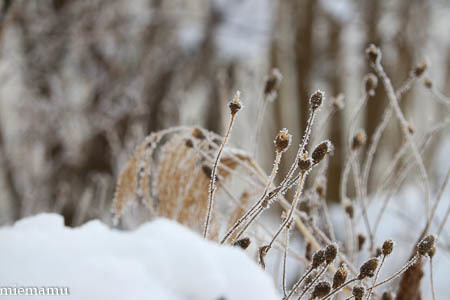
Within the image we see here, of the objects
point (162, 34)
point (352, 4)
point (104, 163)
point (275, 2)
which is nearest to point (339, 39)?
point (352, 4)

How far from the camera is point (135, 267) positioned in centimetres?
67

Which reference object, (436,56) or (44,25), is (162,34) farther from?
(436,56)

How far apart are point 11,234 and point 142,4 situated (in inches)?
220

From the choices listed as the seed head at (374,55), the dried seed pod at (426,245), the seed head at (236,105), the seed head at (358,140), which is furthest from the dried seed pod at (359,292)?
the seed head at (374,55)

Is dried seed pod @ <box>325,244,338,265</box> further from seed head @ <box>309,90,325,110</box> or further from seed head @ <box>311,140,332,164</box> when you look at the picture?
seed head @ <box>309,90,325,110</box>

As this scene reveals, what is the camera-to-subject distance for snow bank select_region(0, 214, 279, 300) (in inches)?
25.4

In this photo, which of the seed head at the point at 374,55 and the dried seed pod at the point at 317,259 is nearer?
the dried seed pod at the point at 317,259

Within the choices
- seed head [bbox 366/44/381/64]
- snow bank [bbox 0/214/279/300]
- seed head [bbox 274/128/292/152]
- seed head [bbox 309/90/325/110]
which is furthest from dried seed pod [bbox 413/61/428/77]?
snow bank [bbox 0/214/279/300]

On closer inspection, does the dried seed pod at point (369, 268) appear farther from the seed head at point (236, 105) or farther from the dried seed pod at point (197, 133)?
the dried seed pod at point (197, 133)

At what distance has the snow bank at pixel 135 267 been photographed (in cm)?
65

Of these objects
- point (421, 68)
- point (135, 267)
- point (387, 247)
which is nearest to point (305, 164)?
point (387, 247)

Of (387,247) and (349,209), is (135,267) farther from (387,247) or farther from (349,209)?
(349,209)

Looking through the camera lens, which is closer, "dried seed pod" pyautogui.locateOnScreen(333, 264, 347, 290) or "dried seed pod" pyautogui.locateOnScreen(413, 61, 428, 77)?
"dried seed pod" pyautogui.locateOnScreen(333, 264, 347, 290)

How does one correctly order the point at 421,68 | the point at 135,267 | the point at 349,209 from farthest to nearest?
the point at 421,68 < the point at 349,209 < the point at 135,267
